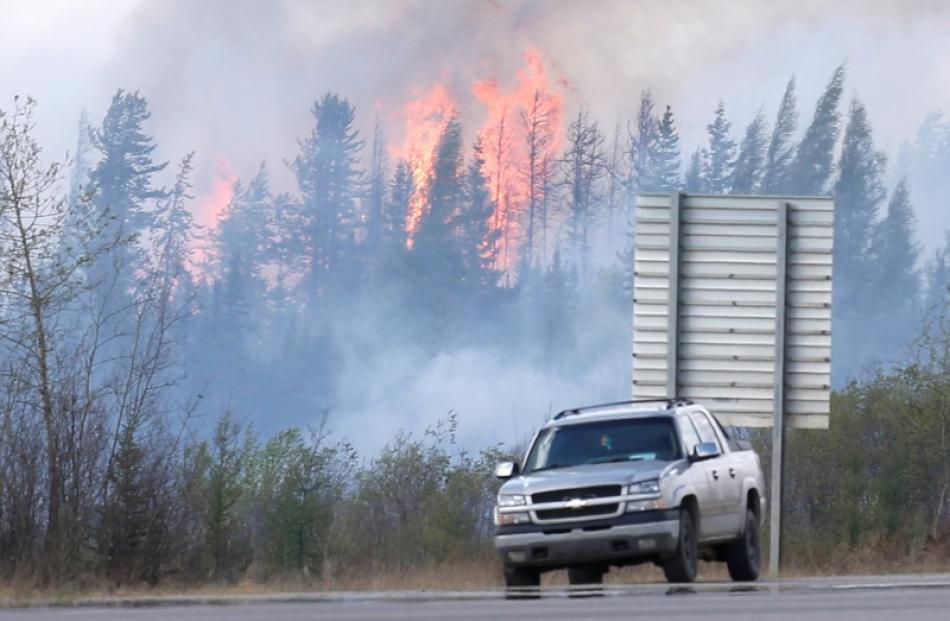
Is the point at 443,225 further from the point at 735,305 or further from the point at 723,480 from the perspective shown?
the point at 723,480

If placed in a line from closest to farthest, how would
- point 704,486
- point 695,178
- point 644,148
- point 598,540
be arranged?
point 598,540 → point 704,486 → point 695,178 → point 644,148

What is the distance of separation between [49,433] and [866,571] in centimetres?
1136

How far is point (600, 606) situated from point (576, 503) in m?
4.18

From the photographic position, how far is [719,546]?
76.7 ft

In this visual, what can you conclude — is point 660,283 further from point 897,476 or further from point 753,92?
point 753,92

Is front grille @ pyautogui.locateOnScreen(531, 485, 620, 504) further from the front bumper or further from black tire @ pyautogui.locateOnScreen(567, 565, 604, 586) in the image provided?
black tire @ pyautogui.locateOnScreen(567, 565, 604, 586)

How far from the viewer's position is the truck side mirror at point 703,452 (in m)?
21.9

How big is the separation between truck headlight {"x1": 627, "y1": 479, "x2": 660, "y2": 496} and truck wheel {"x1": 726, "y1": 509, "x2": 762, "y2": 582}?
286 cm

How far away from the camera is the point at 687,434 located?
22.5m

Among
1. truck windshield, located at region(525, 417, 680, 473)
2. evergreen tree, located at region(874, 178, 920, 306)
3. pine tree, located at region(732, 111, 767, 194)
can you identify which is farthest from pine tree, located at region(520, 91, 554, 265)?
truck windshield, located at region(525, 417, 680, 473)

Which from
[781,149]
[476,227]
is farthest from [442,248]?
[781,149]

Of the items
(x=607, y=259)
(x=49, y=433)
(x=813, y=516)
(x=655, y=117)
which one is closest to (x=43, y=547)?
(x=49, y=433)

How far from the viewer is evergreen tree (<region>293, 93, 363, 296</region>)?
13575 centimetres

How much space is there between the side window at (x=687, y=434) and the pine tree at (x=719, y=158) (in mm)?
110580
